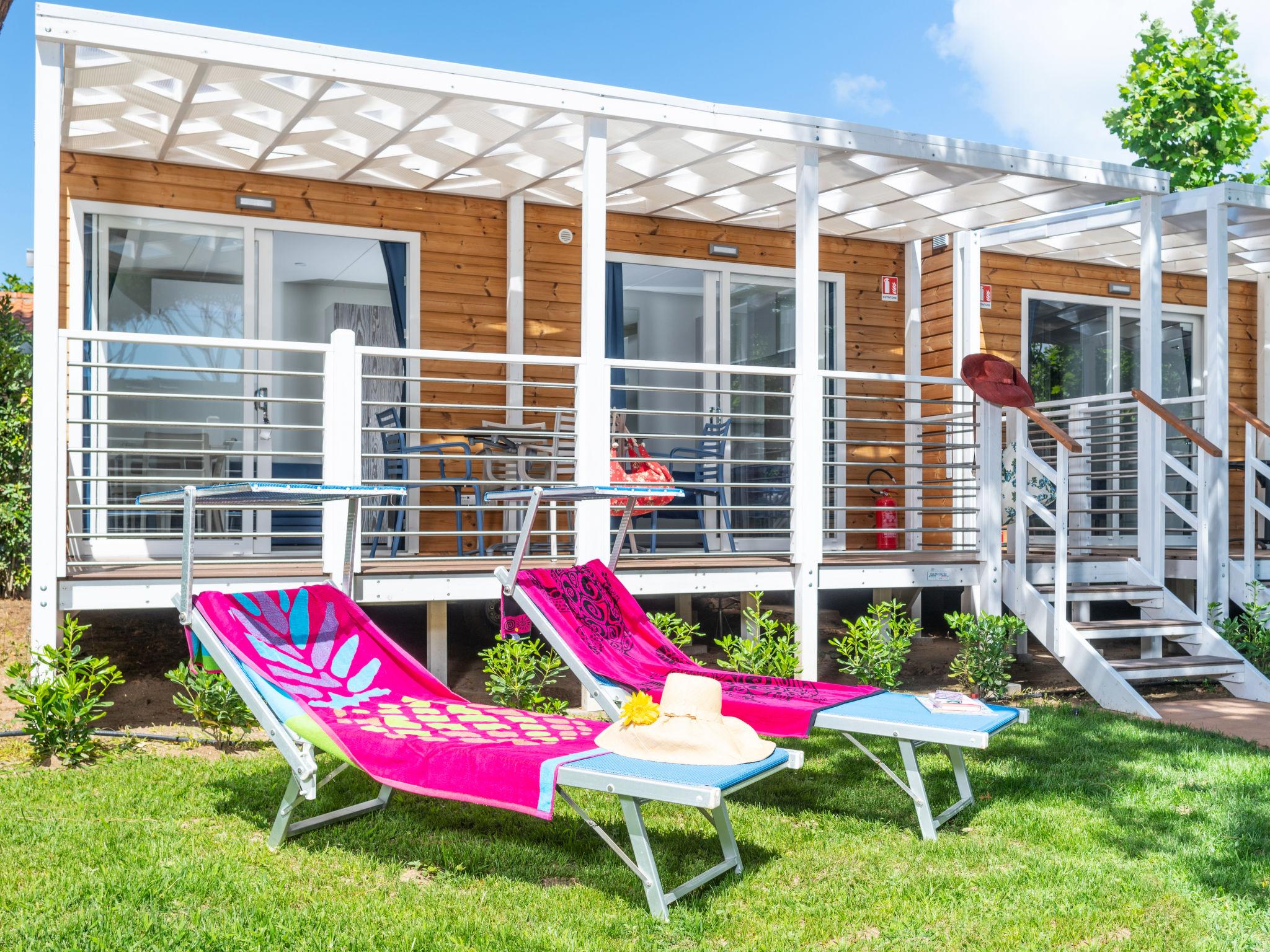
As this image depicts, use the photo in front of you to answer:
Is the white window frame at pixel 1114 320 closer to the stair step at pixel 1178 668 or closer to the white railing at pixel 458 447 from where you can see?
the white railing at pixel 458 447

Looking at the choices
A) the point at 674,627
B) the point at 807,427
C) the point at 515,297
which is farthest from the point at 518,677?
the point at 515,297

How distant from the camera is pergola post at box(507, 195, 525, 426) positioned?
812 cm

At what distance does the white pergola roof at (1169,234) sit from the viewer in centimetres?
746

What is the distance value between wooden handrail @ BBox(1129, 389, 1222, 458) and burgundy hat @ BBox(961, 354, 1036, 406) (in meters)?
0.79

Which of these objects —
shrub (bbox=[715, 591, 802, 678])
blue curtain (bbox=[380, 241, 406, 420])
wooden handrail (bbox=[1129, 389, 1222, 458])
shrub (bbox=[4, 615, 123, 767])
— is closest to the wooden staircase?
wooden handrail (bbox=[1129, 389, 1222, 458])

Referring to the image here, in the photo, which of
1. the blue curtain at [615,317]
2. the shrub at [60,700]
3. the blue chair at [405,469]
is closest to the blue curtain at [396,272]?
the blue chair at [405,469]

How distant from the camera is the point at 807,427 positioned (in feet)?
21.2

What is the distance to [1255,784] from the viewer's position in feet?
15.2

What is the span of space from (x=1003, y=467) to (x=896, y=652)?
2.64 meters

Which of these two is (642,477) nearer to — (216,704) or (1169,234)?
(216,704)

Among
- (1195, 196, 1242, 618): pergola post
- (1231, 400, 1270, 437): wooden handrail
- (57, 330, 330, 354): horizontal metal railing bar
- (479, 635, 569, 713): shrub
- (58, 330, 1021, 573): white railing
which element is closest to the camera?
(57, 330, 330, 354): horizontal metal railing bar

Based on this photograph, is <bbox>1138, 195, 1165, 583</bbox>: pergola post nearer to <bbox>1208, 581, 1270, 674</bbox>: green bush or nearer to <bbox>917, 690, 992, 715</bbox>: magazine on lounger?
<bbox>1208, 581, 1270, 674</bbox>: green bush

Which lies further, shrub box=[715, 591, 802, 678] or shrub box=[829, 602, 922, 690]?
shrub box=[829, 602, 922, 690]

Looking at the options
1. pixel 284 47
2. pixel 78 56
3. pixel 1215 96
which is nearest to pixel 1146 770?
pixel 284 47
